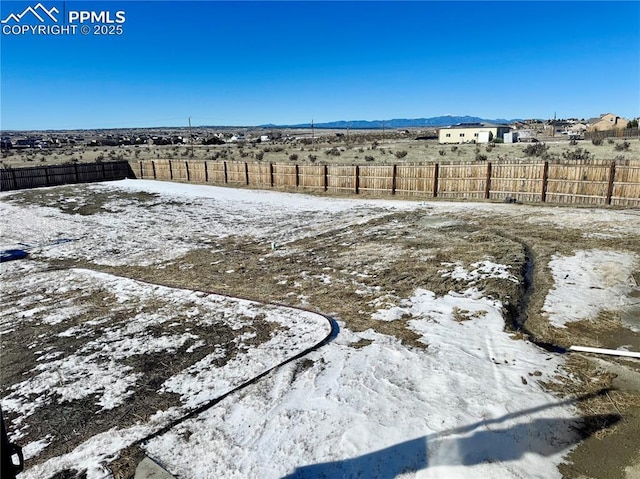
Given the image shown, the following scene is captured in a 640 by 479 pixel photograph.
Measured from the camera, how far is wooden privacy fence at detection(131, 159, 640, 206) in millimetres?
15594

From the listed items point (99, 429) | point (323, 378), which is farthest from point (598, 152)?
point (99, 429)

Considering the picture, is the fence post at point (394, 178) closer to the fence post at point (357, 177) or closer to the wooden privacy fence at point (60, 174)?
the fence post at point (357, 177)

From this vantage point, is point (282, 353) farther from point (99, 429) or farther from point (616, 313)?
point (616, 313)

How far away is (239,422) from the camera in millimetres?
4578

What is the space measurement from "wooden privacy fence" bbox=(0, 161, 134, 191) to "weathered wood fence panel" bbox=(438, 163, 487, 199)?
76.3ft

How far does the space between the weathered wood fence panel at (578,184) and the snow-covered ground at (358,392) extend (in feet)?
24.0

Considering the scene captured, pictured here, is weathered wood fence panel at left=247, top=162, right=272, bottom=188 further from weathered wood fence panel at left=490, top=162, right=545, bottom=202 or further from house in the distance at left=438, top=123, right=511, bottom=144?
house in the distance at left=438, top=123, right=511, bottom=144

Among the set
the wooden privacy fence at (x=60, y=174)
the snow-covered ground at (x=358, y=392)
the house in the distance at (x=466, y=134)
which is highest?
the house in the distance at (x=466, y=134)

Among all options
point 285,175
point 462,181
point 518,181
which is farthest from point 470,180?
point 285,175

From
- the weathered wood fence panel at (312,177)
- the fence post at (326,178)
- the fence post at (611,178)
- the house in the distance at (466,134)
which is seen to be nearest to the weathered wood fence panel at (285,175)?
the weathered wood fence panel at (312,177)

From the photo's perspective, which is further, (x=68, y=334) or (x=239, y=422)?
(x=68, y=334)

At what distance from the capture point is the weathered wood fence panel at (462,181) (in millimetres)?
18328

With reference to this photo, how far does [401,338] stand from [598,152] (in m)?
30.7

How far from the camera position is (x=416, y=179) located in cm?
1970
